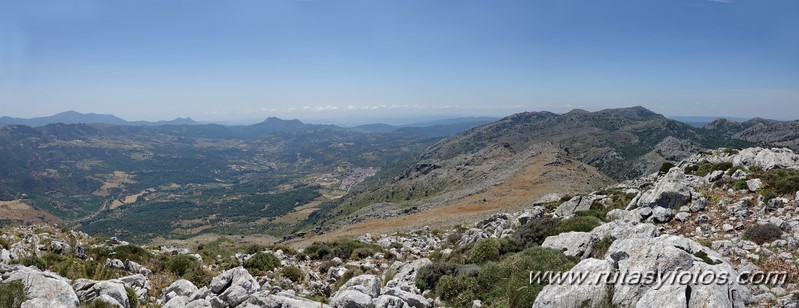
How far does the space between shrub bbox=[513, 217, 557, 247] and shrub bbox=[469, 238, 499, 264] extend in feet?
5.23

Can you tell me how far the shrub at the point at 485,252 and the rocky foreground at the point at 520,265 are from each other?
0.17 ft

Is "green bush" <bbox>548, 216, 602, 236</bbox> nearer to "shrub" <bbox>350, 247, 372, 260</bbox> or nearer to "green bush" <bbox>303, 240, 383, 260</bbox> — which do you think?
"shrub" <bbox>350, 247, 372, 260</bbox>

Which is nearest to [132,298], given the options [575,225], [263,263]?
[263,263]

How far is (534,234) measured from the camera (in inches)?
817

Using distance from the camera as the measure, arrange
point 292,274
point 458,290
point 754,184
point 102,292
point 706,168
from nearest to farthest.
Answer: point 102,292, point 458,290, point 754,184, point 292,274, point 706,168

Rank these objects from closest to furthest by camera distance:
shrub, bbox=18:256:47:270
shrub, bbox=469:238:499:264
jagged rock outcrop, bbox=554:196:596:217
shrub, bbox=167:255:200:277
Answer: shrub, bbox=18:256:47:270
shrub, bbox=469:238:499:264
shrub, bbox=167:255:200:277
jagged rock outcrop, bbox=554:196:596:217

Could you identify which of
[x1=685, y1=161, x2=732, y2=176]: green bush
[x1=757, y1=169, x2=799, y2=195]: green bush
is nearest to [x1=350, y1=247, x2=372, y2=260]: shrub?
A: [x1=757, y1=169, x2=799, y2=195]: green bush

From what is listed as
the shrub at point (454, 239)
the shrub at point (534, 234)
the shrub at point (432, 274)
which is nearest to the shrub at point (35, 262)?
the shrub at point (432, 274)

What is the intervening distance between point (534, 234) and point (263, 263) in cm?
1453

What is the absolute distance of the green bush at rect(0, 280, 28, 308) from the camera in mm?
10102

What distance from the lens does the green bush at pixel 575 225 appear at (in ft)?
62.5

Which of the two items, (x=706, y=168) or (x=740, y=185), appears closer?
(x=740, y=185)

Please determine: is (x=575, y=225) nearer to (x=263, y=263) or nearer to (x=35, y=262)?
(x=263, y=263)

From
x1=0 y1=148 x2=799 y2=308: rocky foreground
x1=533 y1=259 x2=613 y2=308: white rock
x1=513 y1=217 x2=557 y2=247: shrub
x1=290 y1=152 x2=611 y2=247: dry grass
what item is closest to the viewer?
x1=533 y1=259 x2=613 y2=308: white rock
